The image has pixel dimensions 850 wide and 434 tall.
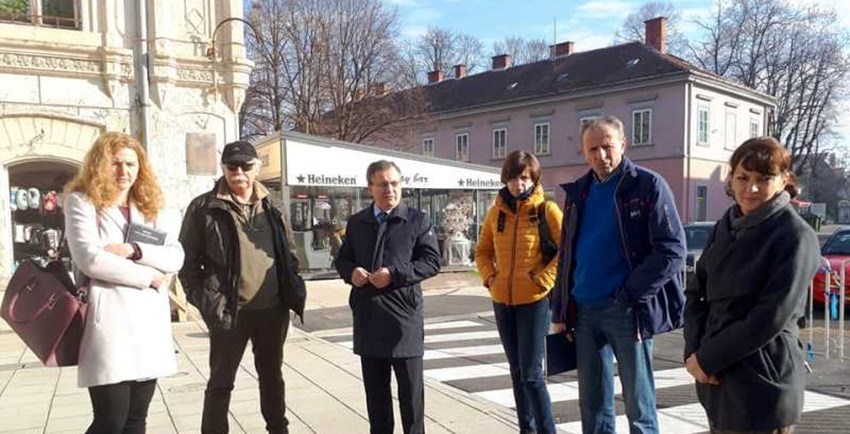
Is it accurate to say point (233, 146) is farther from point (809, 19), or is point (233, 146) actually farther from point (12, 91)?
point (809, 19)

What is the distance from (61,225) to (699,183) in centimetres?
2882

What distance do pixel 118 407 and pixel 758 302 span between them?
2865 millimetres

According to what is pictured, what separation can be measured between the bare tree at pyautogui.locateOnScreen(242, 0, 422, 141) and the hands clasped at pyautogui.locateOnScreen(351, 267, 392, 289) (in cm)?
2662

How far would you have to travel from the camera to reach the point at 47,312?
2.88 metres

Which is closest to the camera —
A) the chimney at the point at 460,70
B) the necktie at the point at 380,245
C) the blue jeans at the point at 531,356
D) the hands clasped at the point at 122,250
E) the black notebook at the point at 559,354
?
the hands clasped at the point at 122,250

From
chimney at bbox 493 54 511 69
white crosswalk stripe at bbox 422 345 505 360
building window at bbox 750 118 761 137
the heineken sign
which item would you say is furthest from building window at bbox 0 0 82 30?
chimney at bbox 493 54 511 69

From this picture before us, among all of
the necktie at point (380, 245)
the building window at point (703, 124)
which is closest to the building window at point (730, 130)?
the building window at point (703, 124)

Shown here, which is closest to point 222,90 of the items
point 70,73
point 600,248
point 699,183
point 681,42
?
point 70,73

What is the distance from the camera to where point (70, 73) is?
8.54m

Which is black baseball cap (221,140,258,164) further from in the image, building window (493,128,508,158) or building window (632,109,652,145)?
building window (493,128,508,158)

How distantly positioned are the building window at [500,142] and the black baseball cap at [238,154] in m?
33.5

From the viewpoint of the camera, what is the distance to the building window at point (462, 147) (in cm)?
3916

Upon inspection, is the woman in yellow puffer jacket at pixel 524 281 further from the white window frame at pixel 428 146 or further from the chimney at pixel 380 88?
the white window frame at pixel 428 146

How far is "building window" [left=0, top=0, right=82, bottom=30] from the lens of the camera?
827cm
